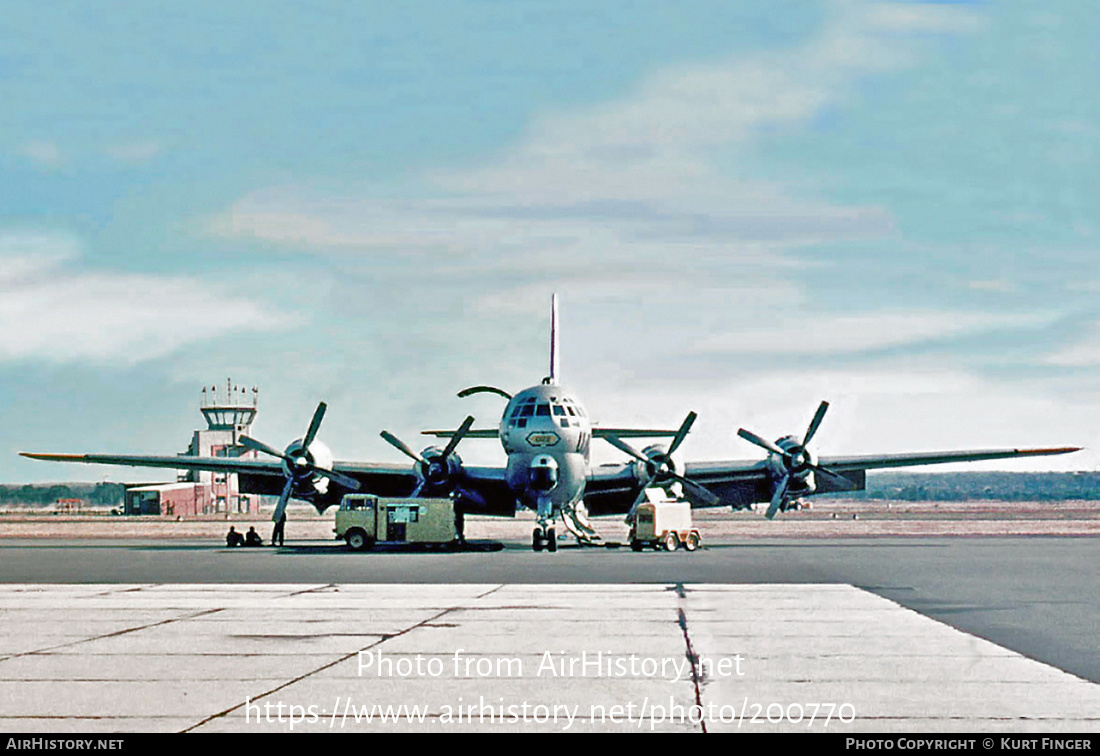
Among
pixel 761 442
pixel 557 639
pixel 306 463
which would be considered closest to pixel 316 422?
pixel 306 463

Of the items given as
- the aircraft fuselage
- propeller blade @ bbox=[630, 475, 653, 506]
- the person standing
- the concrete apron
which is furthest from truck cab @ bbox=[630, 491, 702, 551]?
the concrete apron

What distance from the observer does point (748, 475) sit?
157 feet

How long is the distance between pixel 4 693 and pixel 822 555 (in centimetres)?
2990

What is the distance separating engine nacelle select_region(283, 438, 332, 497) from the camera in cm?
4453

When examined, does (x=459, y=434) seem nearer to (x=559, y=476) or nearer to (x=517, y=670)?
(x=559, y=476)

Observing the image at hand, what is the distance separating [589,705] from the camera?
32.4 ft

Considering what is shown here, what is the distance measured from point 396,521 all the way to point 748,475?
52.1ft

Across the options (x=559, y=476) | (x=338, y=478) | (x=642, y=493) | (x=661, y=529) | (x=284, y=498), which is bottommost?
(x=661, y=529)

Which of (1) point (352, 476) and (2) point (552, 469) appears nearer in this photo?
(2) point (552, 469)

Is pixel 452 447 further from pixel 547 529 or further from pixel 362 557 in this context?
pixel 362 557

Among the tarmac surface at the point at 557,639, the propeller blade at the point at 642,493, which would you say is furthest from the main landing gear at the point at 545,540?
the tarmac surface at the point at 557,639

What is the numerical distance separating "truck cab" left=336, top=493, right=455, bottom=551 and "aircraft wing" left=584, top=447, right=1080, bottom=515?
728cm

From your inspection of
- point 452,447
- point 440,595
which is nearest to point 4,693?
point 440,595

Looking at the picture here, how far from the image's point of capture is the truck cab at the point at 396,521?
40594mm
